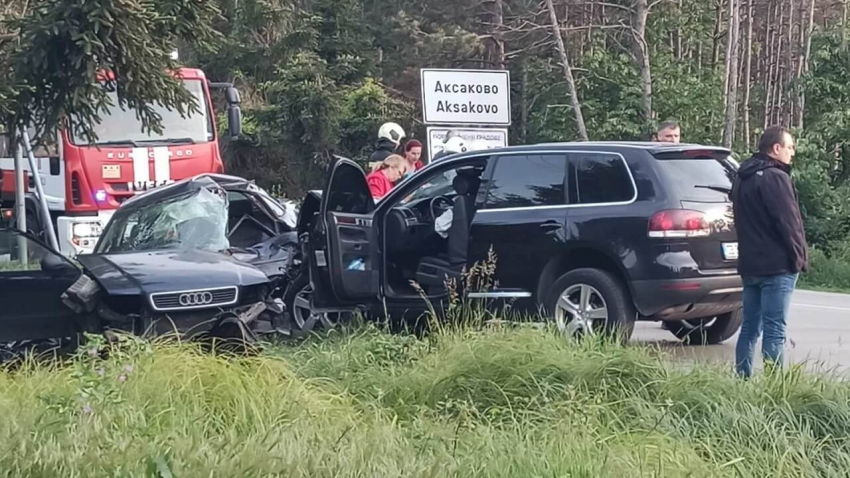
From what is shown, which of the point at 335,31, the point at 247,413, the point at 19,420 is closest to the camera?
the point at 19,420

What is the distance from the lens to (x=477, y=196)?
9539 mm

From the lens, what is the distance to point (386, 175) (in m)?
11.7

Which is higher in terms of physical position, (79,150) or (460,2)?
(460,2)

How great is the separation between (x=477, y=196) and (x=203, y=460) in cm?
517

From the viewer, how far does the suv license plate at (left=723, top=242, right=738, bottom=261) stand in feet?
29.1

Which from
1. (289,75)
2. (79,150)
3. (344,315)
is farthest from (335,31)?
(344,315)

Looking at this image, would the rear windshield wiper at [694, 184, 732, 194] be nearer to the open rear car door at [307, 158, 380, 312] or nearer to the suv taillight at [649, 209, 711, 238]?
the suv taillight at [649, 209, 711, 238]

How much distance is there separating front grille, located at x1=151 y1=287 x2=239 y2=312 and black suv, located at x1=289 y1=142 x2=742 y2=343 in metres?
0.92

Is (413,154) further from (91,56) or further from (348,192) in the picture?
(91,56)

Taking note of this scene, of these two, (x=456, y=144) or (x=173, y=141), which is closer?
(x=456, y=144)

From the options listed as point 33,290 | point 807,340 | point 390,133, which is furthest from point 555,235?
point 390,133

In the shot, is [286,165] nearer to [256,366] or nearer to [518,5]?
[518,5]

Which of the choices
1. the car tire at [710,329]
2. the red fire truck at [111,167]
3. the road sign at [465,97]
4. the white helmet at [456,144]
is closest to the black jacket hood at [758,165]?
the car tire at [710,329]

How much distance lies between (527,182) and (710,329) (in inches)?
88.9
